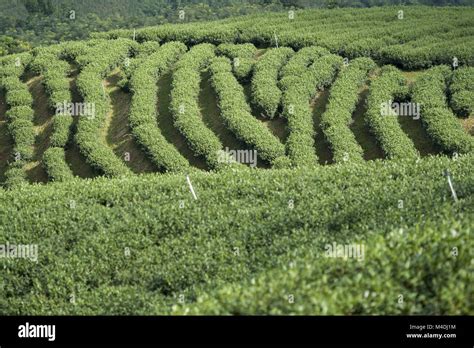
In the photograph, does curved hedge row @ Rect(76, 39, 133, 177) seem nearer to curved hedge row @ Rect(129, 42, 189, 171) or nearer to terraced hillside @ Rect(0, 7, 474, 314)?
terraced hillside @ Rect(0, 7, 474, 314)

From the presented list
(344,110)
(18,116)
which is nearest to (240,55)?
(344,110)

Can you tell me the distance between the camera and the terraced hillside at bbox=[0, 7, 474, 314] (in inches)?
642

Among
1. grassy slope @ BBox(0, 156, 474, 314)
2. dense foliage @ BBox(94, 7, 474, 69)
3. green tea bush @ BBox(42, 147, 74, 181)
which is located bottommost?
green tea bush @ BBox(42, 147, 74, 181)

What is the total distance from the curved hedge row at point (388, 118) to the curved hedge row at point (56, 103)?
610 inches

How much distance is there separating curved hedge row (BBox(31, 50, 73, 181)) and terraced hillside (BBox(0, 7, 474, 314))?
130 mm

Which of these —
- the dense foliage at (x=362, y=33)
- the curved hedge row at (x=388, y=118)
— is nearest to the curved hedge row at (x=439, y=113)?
the curved hedge row at (x=388, y=118)

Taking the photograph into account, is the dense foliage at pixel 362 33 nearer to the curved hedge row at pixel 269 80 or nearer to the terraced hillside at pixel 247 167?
the terraced hillside at pixel 247 167

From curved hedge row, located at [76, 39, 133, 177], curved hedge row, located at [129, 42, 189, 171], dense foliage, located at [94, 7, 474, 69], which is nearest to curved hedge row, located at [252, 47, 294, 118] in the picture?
dense foliage, located at [94, 7, 474, 69]

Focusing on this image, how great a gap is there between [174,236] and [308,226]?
13.9 feet

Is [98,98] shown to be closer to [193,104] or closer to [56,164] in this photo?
[193,104]

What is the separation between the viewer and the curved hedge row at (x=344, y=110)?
119 ft

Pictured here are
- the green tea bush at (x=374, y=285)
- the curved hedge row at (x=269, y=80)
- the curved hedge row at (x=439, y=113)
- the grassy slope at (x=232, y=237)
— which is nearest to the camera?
the green tea bush at (x=374, y=285)

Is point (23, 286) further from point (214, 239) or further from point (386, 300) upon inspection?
point (386, 300)

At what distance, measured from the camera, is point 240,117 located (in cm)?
3956
